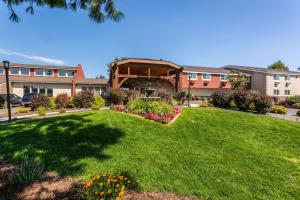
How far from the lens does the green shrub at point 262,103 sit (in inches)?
598

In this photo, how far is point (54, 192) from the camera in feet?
12.8

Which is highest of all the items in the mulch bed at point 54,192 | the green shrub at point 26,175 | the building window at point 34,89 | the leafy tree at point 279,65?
the leafy tree at point 279,65

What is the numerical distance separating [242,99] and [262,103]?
5.59 ft

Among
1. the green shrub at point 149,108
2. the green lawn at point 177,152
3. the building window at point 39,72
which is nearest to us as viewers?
the green lawn at point 177,152

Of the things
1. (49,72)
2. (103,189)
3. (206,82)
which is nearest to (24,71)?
(49,72)

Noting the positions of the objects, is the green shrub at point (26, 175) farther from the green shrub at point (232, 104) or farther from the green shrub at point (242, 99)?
the green shrub at point (232, 104)

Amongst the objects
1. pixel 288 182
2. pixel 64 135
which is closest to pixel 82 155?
pixel 64 135

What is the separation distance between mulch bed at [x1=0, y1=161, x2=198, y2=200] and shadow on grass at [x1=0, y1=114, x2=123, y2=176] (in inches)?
16.8

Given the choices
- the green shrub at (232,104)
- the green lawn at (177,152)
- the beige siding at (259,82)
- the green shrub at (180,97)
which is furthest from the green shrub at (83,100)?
the beige siding at (259,82)

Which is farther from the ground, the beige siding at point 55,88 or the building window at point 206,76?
the building window at point 206,76

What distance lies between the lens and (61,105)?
18.0 metres

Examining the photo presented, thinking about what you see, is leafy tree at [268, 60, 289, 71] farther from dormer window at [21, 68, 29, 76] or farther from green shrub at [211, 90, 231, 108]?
dormer window at [21, 68, 29, 76]

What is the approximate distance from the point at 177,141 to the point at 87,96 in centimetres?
1382

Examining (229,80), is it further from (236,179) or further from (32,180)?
(32,180)
